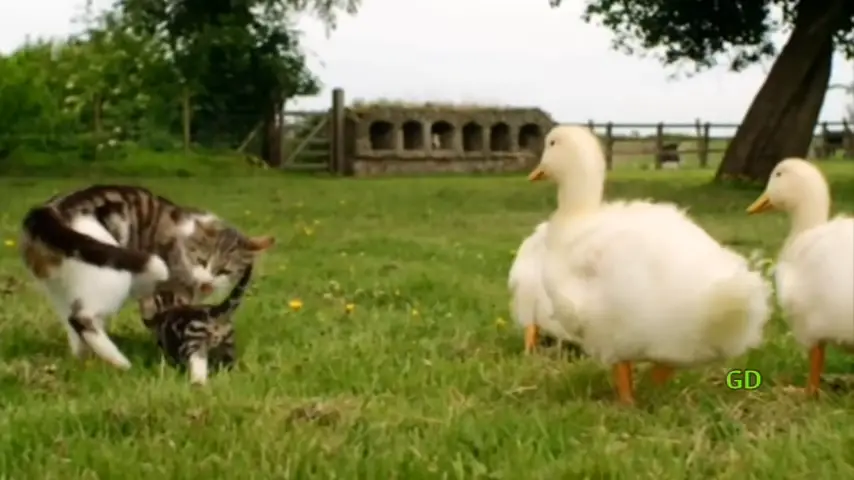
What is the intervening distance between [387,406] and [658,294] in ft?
3.16

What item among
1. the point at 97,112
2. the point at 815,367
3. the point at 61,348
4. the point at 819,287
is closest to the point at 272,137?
the point at 97,112

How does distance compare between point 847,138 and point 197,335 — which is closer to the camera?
point 197,335

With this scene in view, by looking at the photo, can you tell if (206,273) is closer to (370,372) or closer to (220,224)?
(220,224)

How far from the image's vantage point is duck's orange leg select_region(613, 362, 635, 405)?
15.9 feet

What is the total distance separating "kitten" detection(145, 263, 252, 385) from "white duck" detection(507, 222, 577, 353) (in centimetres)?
126

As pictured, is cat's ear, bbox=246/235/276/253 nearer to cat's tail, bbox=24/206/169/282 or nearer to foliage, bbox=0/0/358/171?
cat's tail, bbox=24/206/169/282

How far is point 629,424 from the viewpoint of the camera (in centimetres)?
447

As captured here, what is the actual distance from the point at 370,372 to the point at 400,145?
29748 millimetres

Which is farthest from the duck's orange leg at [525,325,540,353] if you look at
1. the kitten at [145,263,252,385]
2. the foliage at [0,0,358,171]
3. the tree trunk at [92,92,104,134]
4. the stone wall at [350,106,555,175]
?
the stone wall at [350,106,555,175]

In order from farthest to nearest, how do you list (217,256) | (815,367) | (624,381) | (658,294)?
(217,256), (815,367), (624,381), (658,294)

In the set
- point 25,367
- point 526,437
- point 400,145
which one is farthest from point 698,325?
point 400,145

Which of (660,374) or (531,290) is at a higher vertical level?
(531,290)

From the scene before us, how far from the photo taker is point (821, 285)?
4.76 meters

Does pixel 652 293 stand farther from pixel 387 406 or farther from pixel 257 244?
pixel 257 244
